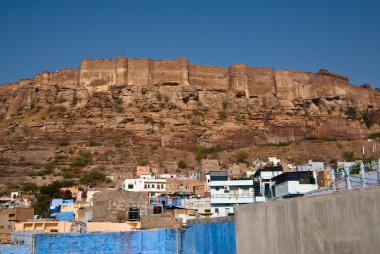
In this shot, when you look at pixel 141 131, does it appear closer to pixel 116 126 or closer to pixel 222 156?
pixel 116 126

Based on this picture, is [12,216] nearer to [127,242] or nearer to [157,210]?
[157,210]

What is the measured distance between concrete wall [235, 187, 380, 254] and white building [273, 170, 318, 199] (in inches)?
426

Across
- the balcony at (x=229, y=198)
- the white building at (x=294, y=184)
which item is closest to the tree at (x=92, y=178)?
the balcony at (x=229, y=198)

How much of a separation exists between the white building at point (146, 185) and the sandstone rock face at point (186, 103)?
18.3 meters

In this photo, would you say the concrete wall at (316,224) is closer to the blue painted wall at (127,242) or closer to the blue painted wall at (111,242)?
the blue painted wall at (127,242)

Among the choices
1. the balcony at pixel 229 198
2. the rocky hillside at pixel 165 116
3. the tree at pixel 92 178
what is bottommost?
the balcony at pixel 229 198

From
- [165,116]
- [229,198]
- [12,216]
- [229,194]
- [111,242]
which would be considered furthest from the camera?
[165,116]

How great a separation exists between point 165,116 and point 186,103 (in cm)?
386

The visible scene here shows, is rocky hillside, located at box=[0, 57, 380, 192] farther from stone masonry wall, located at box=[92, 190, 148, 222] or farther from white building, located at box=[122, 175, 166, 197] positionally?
stone masonry wall, located at box=[92, 190, 148, 222]

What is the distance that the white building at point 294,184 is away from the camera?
19.8 meters

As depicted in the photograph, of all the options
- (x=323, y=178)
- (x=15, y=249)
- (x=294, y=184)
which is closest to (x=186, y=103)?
(x=323, y=178)

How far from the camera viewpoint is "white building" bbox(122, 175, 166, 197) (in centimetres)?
3706

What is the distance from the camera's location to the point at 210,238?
1138 centimetres

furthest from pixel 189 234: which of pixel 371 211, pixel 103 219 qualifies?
pixel 371 211
